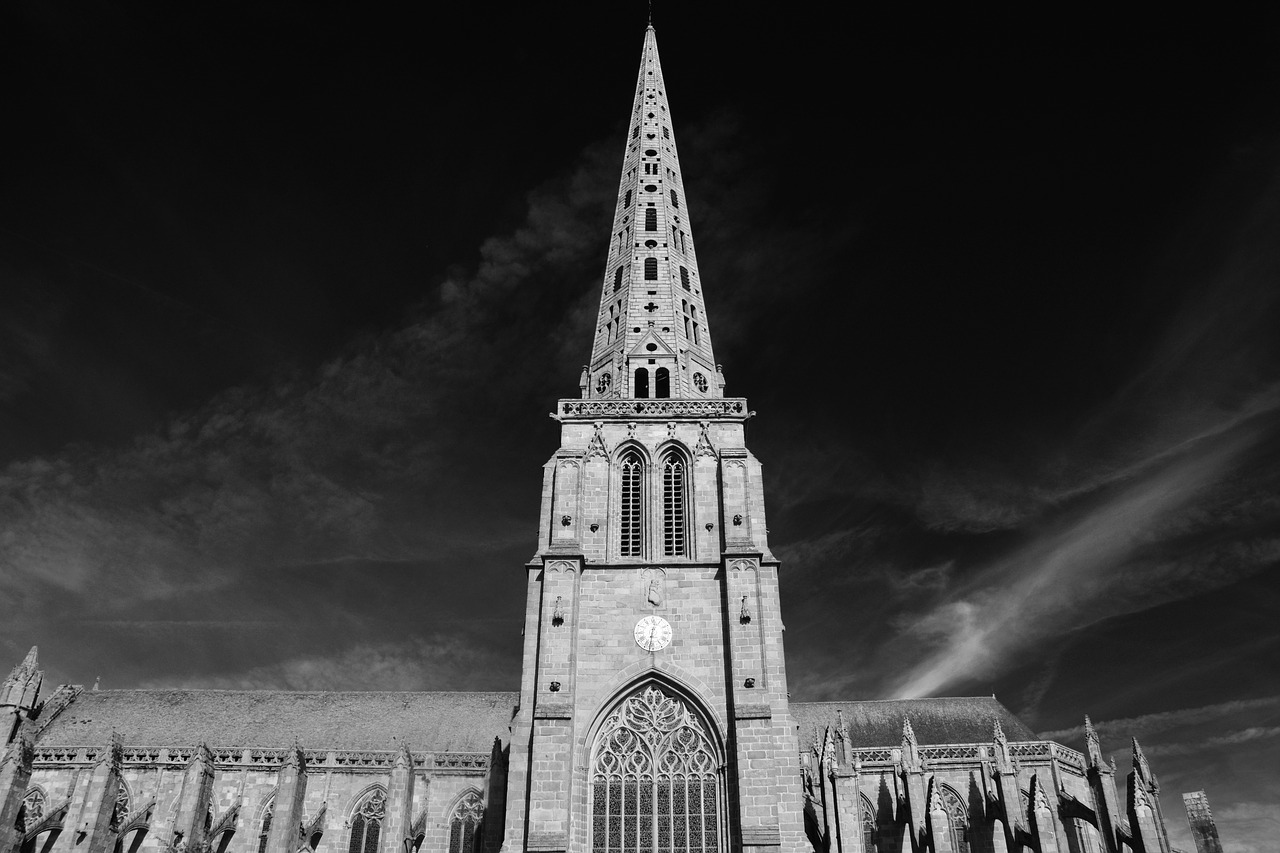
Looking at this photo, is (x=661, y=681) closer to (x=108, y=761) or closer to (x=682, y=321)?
(x=682, y=321)

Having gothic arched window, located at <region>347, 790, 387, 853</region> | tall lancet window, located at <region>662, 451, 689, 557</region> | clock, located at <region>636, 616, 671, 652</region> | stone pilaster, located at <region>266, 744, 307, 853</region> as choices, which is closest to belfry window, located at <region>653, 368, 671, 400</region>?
tall lancet window, located at <region>662, 451, 689, 557</region>

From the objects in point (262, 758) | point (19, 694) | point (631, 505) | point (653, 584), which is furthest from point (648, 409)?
point (19, 694)

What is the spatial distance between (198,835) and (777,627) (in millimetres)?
21339

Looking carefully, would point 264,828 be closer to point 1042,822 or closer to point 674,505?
point 674,505

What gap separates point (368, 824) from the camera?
32344mm

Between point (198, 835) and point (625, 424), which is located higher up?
point (625, 424)

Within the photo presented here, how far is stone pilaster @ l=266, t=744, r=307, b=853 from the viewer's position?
97.5 feet

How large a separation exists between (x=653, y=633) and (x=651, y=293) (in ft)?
45.8

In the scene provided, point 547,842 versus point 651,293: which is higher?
point 651,293

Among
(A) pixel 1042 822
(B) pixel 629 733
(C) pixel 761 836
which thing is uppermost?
(B) pixel 629 733

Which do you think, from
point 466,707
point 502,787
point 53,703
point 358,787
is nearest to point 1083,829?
point 502,787

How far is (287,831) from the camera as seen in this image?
98.1 ft

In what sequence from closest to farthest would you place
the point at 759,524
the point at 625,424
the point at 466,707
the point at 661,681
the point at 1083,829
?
1. the point at 661,681
2. the point at 759,524
3. the point at 625,424
4. the point at 1083,829
5. the point at 466,707

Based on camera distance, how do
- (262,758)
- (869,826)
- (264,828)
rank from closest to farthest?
1. (264,828)
2. (869,826)
3. (262,758)
